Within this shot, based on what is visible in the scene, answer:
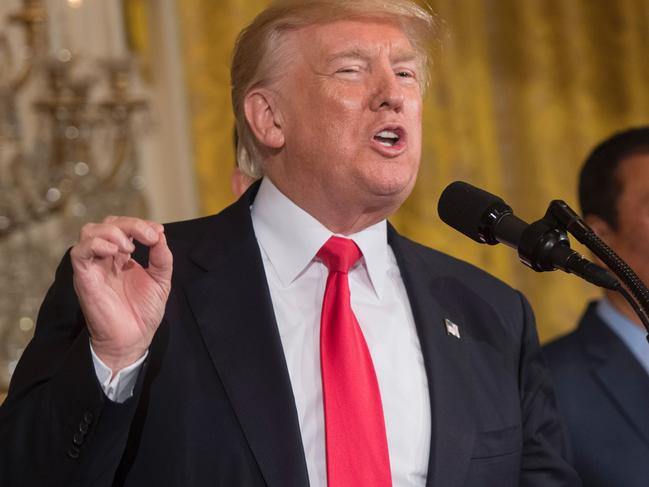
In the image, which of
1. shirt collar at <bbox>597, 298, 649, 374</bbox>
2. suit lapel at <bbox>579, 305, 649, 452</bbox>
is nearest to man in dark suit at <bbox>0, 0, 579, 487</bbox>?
suit lapel at <bbox>579, 305, 649, 452</bbox>

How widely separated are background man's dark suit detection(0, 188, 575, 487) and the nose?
0.90 feet

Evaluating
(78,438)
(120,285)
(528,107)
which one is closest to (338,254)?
(120,285)

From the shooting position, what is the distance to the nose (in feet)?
6.26

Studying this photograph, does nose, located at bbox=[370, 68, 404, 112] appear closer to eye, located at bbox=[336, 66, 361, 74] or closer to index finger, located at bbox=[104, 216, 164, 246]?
eye, located at bbox=[336, 66, 361, 74]

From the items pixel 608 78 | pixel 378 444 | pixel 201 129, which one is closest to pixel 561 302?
pixel 608 78

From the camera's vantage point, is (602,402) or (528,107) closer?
(602,402)

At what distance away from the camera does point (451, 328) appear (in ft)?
6.48

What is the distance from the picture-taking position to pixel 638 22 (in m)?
4.52

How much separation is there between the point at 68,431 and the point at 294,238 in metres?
0.53

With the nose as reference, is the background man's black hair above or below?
below

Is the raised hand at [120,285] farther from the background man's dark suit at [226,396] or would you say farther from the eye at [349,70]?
the eye at [349,70]

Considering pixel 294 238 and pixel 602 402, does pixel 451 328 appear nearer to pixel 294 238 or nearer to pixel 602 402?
pixel 294 238

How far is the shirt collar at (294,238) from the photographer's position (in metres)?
1.92

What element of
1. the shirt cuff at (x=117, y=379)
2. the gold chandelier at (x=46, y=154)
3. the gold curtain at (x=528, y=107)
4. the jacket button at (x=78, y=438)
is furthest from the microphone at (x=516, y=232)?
the gold curtain at (x=528, y=107)
